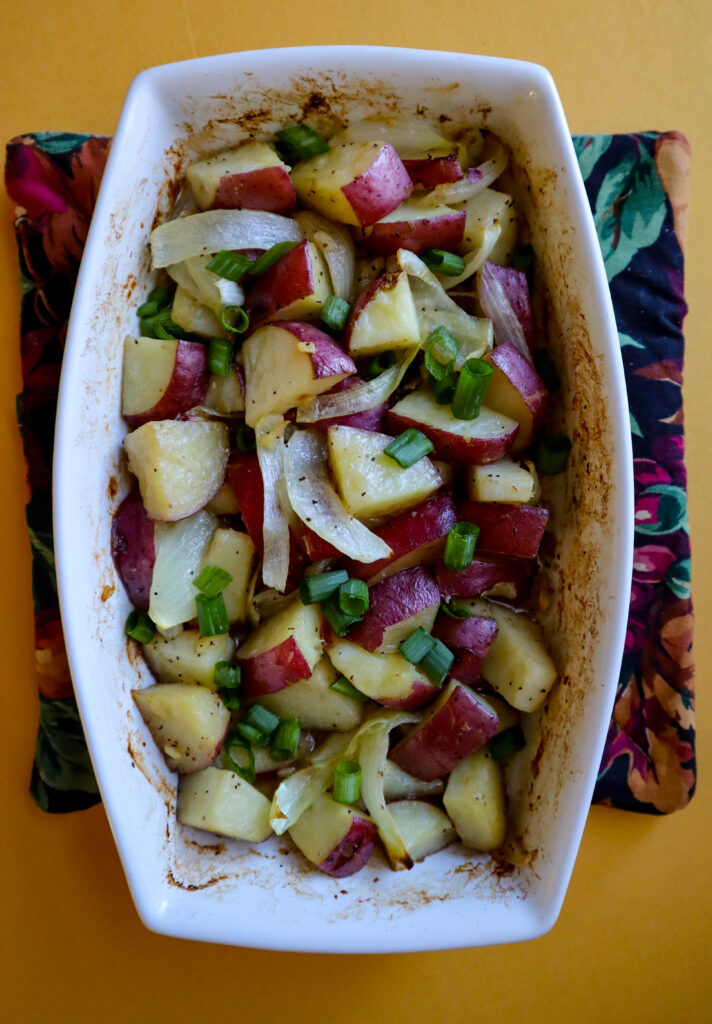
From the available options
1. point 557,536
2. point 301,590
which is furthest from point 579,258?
point 301,590

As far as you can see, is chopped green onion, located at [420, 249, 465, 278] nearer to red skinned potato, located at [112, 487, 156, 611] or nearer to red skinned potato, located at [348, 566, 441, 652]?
red skinned potato, located at [348, 566, 441, 652]

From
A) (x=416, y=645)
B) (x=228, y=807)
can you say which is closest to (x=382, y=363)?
(x=416, y=645)

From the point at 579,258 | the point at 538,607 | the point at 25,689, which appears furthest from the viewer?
the point at 25,689

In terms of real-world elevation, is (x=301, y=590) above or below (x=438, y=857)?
above

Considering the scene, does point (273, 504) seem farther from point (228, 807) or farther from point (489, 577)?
point (228, 807)

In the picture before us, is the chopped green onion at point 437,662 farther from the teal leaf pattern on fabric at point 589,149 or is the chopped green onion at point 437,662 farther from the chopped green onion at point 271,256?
the teal leaf pattern on fabric at point 589,149

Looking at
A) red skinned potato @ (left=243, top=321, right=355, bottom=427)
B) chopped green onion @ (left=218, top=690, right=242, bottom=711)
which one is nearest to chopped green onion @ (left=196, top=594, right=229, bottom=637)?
chopped green onion @ (left=218, top=690, right=242, bottom=711)

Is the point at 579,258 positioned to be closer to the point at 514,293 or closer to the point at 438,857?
the point at 514,293

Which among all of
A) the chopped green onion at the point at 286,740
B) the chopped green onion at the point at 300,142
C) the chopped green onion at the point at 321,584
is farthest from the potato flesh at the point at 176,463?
the chopped green onion at the point at 300,142
